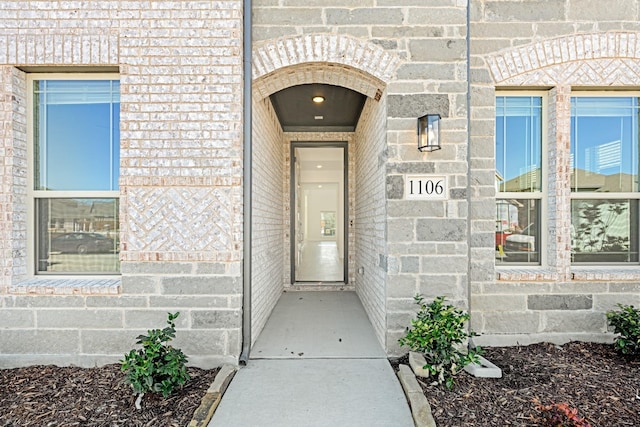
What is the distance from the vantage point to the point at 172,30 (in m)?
2.65

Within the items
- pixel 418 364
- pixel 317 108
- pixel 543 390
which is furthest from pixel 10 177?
pixel 543 390

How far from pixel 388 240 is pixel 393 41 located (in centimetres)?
166

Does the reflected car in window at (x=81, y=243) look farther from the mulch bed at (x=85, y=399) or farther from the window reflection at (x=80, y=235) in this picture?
the mulch bed at (x=85, y=399)

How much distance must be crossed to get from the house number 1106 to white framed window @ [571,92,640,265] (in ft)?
4.75

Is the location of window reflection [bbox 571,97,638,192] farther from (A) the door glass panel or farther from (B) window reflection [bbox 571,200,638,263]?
(A) the door glass panel

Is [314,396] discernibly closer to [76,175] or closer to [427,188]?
[427,188]

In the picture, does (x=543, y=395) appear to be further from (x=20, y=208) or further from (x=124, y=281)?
(x=20, y=208)

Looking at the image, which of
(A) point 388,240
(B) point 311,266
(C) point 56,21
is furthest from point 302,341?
(B) point 311,266

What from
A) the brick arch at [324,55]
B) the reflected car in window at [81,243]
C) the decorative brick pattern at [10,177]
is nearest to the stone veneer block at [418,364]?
the brick arch at [324,55]

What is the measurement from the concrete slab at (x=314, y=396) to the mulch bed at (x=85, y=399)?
27 centimetres

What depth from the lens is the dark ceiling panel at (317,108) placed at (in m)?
3.71

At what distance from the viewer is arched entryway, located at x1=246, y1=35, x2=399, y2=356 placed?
278cm

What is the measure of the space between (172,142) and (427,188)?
209 cm

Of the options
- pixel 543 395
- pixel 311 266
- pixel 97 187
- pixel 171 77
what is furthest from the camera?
pixel 311 266
